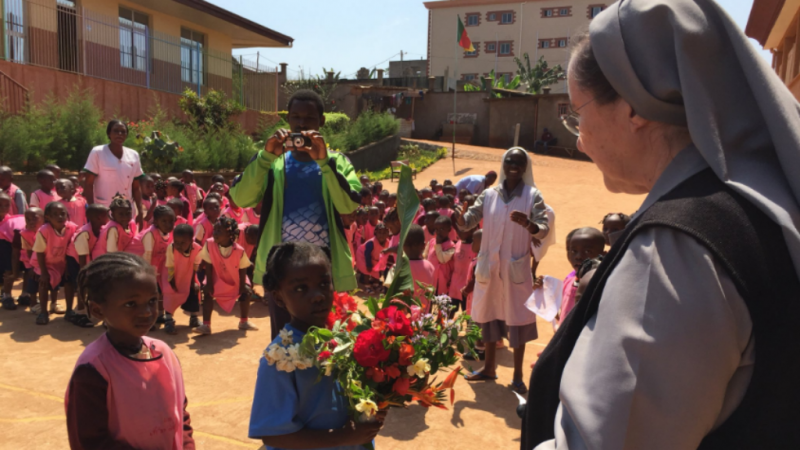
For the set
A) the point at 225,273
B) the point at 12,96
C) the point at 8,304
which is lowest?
the point at 8,304

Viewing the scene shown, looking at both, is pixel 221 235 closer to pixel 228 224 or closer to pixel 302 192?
pixel 228 224

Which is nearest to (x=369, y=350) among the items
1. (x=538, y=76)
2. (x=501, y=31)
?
(x=538, y=76)

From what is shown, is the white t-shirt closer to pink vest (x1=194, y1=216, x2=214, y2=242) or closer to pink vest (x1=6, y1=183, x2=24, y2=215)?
pink vest (x1=194, y1=216, x2=214, y2=242)

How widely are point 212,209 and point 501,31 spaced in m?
42.3

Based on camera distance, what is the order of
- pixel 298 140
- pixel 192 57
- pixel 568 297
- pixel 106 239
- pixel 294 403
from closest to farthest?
pixel 294 403
pixel 298 140
pixel 568 297
pixel 106 239
pixel 192 57

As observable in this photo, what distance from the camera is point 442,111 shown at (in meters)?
30.7

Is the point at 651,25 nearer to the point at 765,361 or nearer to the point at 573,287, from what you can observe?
the point at 765,361

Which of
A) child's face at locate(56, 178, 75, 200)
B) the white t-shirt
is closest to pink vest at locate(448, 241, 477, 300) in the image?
the white t-shirt

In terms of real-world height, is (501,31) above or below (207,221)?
above

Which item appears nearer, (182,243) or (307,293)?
(307,293)

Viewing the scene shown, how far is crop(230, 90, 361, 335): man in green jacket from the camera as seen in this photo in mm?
3543

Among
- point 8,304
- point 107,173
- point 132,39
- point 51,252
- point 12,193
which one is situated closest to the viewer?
point 51,252

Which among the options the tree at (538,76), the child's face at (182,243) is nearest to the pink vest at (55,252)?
the child's face at (182,243)

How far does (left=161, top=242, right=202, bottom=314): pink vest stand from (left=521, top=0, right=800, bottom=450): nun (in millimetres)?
6143
